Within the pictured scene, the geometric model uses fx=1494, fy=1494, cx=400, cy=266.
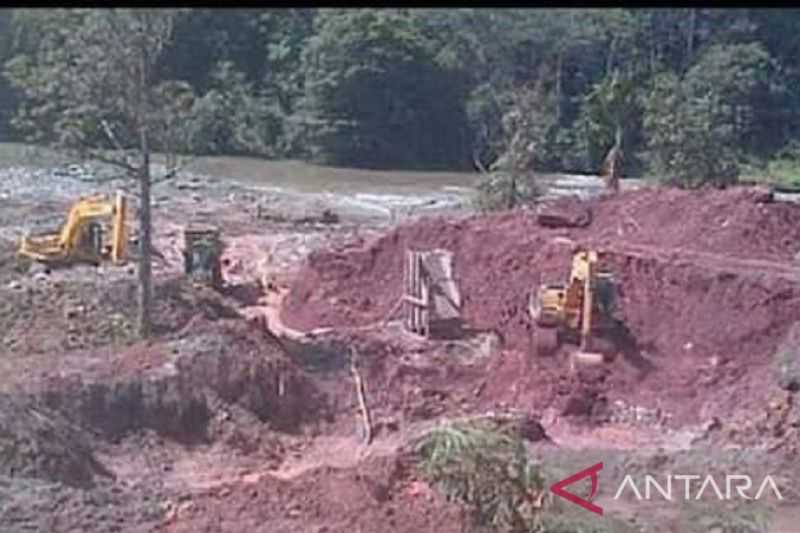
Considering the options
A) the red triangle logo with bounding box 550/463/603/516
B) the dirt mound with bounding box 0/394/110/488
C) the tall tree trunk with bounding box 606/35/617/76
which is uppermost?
the tall tree trunk with bounding box 606/35/617/76

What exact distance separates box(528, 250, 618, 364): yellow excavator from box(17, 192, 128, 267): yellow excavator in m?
4.51

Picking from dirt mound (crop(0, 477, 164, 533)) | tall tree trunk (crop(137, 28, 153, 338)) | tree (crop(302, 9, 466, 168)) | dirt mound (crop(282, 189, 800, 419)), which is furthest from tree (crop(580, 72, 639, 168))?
dirt mound (crop(0, 477, 164, 533))

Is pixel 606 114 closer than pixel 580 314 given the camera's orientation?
No

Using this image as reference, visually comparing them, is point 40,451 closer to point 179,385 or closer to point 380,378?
point 179,385

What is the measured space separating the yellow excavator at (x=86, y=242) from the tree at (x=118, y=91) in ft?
7.07

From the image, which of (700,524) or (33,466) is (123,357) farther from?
(700,524)

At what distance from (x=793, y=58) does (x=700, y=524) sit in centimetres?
2463

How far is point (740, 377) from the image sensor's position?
1198cm

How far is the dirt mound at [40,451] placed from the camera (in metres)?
8.58

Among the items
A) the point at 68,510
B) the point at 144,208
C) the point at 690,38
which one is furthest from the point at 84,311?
the point at 690,38

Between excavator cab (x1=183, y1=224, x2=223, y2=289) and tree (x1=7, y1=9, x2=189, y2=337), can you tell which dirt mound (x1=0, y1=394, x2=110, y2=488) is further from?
excavator cab (x1=183, y1=224, x2=223, y2=289)

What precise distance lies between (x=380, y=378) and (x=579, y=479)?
2491mm

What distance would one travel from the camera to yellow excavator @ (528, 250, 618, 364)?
12062 mm

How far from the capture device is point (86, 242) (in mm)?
14883
